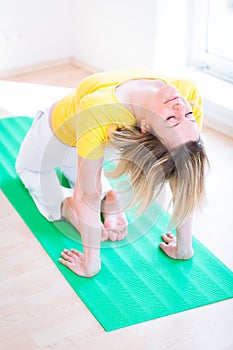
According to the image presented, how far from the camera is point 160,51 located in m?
3.49

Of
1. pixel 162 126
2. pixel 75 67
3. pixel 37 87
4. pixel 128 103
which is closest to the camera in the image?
pixel 162 126

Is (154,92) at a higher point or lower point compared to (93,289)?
higher

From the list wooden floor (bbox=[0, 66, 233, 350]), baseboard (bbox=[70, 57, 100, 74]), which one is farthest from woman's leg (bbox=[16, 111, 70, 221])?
baseboard (bbox=[70, 57, 100, 74])

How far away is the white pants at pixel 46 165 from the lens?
2701 millimetres

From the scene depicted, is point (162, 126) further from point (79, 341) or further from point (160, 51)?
point (160, 51)

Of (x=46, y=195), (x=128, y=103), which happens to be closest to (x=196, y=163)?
(x=128, y=103)

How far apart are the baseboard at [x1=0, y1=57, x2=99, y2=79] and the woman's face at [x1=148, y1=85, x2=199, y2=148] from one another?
1824 mm

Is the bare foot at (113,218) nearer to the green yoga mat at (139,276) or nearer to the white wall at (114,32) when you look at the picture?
the green yoga mat at (139,276)

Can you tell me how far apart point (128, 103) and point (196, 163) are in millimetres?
306

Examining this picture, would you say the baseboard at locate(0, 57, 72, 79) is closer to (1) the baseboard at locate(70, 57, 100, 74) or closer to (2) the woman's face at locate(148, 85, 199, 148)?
(1) the baseboard at locate(70, 57, 100, 74)

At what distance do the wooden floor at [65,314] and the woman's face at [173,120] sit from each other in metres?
0.56

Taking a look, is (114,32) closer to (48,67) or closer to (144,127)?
(48,67)

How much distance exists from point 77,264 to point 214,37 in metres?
1.58

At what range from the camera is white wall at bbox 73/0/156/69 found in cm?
349
